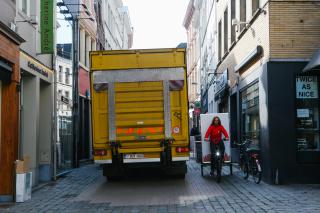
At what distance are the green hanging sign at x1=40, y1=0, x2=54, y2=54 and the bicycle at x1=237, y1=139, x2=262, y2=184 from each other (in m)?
5.84

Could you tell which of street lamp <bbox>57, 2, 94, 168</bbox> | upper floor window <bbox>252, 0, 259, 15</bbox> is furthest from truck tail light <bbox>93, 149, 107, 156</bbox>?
street lamp <bbox>57, 2, 94, 168</bbox>

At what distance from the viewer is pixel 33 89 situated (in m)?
14.5

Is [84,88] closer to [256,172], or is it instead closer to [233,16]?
[233,16]

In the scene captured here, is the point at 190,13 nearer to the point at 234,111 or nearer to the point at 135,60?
the point at 234,111

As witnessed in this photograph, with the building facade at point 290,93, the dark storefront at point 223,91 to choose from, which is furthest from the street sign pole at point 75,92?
the building facade at point 290,93

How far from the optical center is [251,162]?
47.0ft

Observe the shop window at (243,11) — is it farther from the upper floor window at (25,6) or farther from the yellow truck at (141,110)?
the upper floor window at (25,6)

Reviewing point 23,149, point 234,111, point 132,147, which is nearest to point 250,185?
point 132,147

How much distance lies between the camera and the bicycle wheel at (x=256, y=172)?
13.5 meters

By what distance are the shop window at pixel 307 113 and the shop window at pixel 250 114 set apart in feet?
6.36

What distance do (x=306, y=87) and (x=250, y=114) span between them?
364 cm

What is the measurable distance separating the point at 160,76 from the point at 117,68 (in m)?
1.10

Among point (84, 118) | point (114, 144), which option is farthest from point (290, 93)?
point (84, 118)

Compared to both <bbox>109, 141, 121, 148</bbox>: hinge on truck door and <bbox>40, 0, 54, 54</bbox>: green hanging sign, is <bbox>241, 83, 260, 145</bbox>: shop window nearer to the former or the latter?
<bbox>109, 141, 121, 148</bbox>: hinge on truck door
